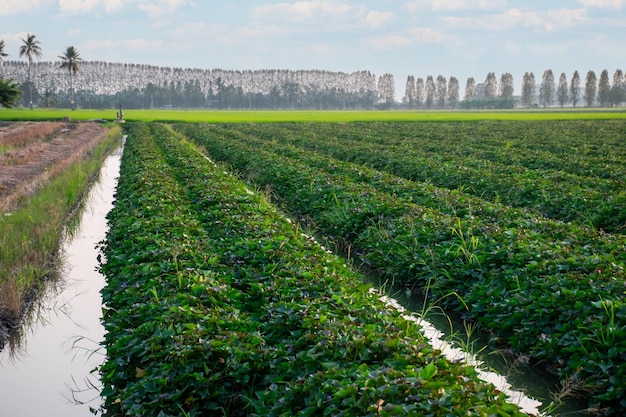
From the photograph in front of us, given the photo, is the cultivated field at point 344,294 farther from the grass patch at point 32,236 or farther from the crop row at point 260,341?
the grass patch at point 32,236

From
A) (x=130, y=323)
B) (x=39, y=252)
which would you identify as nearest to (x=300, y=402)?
(x=130, y=323)

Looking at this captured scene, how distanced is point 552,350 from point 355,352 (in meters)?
2.39

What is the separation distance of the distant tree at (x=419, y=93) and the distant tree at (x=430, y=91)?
0.86 metres

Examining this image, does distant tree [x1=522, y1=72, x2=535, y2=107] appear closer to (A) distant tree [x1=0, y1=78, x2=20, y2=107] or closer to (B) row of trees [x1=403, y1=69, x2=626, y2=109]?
(B) row of trees [x1=403, y1=69, x2=626, y2=109]

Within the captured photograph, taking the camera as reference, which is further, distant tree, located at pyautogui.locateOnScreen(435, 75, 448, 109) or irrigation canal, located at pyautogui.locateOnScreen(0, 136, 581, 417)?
distant tree, located at pyautogui.locateOnScreen(435, 75, 448, 109)

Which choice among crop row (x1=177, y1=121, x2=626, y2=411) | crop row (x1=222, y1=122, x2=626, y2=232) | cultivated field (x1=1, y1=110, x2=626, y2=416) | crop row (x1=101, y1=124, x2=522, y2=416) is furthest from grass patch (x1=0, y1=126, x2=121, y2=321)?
crop row (x1=222, y1=122, x2=626, y2=232)

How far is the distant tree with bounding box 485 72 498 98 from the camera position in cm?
16350

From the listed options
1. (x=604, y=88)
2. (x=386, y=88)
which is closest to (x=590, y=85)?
(x=604, y=88)

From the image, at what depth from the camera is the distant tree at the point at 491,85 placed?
536 feet

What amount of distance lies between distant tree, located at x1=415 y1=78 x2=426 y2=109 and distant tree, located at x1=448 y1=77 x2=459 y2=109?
7.18m

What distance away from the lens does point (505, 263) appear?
8570 mm

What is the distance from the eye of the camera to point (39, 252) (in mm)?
10867

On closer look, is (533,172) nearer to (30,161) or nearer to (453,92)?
(30,161)

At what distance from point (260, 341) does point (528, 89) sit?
161406 millimetres
